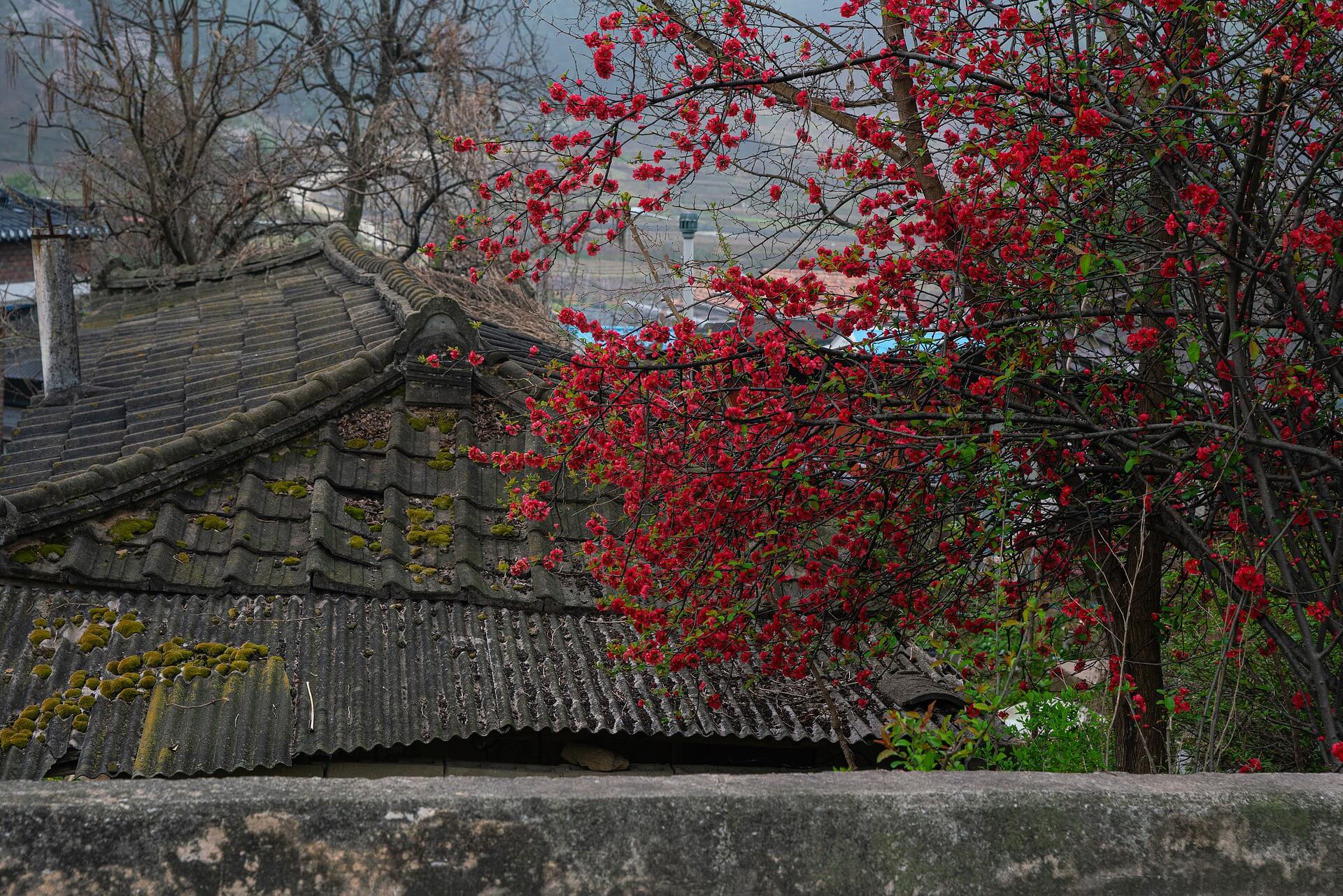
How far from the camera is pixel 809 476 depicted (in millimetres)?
4270

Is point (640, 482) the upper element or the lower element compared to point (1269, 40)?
lower

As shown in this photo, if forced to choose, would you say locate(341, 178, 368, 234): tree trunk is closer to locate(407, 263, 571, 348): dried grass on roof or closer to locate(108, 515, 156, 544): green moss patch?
locate(407, 263, 571, 348): dried grass on roof

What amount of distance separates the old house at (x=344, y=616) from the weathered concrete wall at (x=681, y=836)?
2.86 meters

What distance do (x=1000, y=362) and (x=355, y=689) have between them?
319 centimetres

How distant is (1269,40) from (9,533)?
5963 millimetres

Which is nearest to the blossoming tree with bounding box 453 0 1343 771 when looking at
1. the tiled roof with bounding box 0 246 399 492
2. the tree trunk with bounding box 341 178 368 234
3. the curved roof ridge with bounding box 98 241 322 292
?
the tiled roof with bounding box 0 246 399 492

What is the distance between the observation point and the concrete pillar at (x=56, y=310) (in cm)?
866

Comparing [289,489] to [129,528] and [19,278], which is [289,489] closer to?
[129,528]

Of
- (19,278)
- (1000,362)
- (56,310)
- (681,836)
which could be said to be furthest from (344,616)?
(19,278)

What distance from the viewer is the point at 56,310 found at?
348 inches

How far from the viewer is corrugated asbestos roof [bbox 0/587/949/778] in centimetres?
440

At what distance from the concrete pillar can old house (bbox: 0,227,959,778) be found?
1634mm

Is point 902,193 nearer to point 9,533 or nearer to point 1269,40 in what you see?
point 1269,40

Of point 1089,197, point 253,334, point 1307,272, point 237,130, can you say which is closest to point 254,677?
point 1089,197
